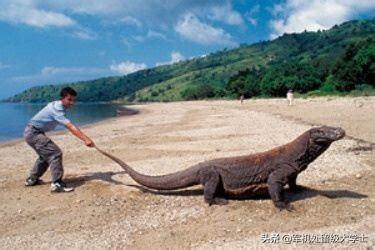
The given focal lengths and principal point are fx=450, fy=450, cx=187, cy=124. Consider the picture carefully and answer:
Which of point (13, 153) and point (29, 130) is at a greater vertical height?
point (29, 130)

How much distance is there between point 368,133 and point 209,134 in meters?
8.09

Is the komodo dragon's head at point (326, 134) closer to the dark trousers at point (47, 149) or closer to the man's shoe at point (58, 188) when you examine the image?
the man's shoe at point (58, 188)

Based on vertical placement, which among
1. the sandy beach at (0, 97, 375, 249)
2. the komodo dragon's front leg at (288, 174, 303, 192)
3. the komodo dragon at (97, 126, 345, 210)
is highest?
the komodo dragon at (97, 126, 345, 210)

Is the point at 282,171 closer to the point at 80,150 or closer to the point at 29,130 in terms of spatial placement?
the point at 29,130

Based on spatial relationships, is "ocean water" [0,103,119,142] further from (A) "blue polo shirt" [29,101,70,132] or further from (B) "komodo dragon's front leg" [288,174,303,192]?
(B) "komodo dragon's front leg" [288,174,303,192]

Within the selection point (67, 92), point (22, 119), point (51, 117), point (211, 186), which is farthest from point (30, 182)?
point (22, 119)

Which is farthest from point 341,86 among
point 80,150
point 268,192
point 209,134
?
point 268,192

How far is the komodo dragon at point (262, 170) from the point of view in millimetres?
9469

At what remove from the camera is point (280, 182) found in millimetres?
9492

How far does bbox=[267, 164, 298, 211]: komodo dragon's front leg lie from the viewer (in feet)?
30.2

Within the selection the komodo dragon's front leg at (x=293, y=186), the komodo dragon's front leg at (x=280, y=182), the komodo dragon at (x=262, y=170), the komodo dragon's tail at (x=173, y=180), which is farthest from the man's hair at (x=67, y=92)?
the komodo dragon's front leg at (x=293, y=186)

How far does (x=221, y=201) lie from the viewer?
9.74m

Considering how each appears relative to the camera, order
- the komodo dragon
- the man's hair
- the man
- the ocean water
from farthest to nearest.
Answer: the ocean water
the man
the man's hair
the komodo dragon

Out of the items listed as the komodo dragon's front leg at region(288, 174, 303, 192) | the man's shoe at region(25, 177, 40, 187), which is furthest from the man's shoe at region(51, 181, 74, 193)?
the komodo dragon's front leg at region(288, 174, 303, 192)
